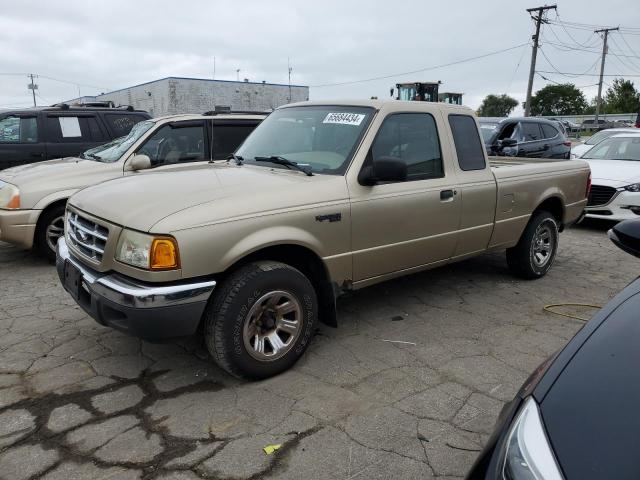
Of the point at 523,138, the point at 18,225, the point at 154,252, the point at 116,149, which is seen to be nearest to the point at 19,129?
the point at 116,149

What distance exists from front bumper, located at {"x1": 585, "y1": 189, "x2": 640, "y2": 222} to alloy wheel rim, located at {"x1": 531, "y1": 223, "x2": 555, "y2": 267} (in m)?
3.08

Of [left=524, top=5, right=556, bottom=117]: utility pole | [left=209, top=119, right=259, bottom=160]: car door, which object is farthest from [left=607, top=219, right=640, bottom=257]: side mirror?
[left=524, top=5, right=556, bottom=117]: utility pole

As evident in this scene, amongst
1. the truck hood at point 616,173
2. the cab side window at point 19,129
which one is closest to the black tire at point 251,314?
the cab side window at point 19,129

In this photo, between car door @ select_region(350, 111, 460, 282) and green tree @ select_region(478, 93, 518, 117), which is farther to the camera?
green tree @ select_region(478, 93, 518, 117)

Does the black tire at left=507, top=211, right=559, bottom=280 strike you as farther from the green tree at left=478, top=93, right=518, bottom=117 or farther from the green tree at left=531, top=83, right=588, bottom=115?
the green tree at left=531, top=83, right=588, bottom=115

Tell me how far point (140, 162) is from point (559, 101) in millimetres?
98618

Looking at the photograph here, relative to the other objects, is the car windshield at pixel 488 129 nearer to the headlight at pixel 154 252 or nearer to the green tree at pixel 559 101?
the headlight at pixel 154 252

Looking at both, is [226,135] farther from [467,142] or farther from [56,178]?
[467,142]

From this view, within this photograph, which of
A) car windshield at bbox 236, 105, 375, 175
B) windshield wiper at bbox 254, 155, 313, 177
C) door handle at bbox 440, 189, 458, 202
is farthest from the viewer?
door handle at bbox 440, 189, 458, 202

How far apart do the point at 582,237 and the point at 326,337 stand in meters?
5.75

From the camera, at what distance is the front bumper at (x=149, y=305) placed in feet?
9.53

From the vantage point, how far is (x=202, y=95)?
39.3 m

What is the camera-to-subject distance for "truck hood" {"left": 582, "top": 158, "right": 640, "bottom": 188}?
819cm

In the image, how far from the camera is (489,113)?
278 feet
